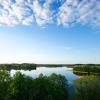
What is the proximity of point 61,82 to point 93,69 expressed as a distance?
120608 mm

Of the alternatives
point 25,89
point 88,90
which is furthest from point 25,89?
point 88,90

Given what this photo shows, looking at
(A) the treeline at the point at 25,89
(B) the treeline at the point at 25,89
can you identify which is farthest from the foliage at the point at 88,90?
(B) the treeline at the point at 25,89

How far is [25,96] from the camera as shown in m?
45.9

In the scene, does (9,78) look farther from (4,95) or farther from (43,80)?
(43,80)

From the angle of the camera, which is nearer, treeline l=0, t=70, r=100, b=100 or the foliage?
treeline l=0, t=70, r=100, b=100

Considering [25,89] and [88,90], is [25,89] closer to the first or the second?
[25,89]

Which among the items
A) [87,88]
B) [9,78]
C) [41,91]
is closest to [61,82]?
[87,88]

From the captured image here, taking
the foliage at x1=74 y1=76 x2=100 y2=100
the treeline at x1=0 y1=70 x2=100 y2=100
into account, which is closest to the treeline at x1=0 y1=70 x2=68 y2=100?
the treeline at x1=0 y1=70 x2=100 y2=100

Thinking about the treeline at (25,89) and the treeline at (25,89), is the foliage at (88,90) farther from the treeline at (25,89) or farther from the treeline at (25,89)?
the treeline at (25,89)

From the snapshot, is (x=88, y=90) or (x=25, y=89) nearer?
(x=25, y=89)

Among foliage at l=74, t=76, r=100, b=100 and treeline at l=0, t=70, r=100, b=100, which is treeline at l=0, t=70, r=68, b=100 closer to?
treeline at l=0, t=70, r=100, b=100

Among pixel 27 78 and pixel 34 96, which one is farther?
pixel 27 78

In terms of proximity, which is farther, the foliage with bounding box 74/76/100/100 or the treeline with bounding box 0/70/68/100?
the foliage with bounding box 74/76/100/100

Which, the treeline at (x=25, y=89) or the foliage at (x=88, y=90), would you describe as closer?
the treeline at (x=25, y=89)
